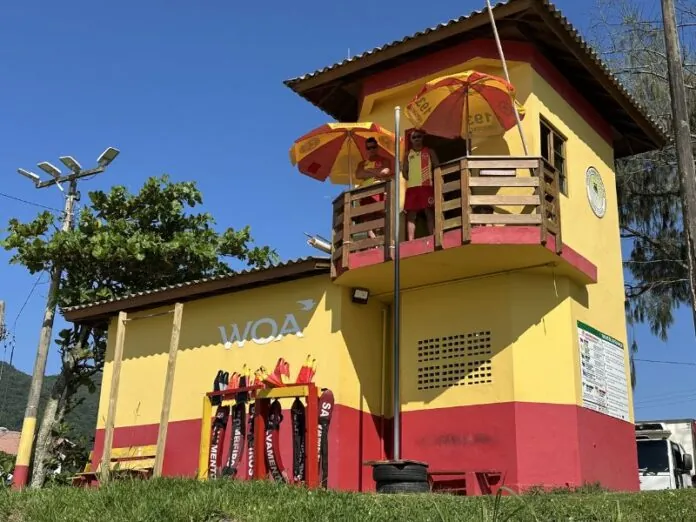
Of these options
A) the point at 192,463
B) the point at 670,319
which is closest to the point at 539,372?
the point at 192,463

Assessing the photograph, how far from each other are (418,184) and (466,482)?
475 centimetres

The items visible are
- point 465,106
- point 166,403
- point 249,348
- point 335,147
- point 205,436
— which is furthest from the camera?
point 249,348

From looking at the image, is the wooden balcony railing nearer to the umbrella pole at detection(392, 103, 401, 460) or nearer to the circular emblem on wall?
the umbrella pole at detection(392, 103, 401, 460)

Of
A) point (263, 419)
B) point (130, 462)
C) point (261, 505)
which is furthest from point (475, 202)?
point (130, 462)

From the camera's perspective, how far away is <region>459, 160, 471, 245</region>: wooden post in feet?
38.3

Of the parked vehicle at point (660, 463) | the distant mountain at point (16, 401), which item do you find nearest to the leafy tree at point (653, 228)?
the parked vehicle at point (660, 463)

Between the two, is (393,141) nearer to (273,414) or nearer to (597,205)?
(597,205)

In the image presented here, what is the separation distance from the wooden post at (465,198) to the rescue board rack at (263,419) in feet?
10.9

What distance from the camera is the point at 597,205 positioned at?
14766 mm

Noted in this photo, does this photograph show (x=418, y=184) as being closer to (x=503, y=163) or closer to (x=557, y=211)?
(x=503, y=163)

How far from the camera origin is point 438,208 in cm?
1216

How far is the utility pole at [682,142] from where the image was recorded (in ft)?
36.5

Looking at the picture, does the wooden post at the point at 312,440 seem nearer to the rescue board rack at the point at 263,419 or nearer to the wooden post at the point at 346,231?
the rescue board rack at the point at 263,419

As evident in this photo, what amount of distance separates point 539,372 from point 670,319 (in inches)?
381
